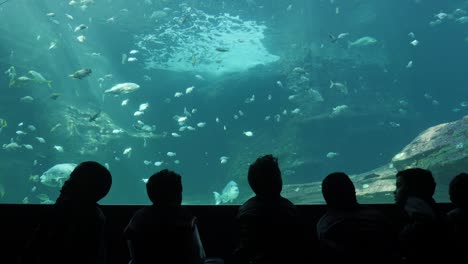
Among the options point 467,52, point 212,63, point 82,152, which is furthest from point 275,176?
point 467,52

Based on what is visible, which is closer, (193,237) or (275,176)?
(193,237)

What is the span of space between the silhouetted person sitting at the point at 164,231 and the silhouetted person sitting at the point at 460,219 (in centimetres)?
172

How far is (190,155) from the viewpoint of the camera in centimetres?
2645

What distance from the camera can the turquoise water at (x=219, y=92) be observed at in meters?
Result: 21.8

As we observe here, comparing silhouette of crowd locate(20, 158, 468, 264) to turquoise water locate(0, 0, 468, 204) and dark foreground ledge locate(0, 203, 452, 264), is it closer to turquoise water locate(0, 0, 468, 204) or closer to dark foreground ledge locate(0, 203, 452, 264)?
dark foreground ledge locate(0, 203, 452, 264)

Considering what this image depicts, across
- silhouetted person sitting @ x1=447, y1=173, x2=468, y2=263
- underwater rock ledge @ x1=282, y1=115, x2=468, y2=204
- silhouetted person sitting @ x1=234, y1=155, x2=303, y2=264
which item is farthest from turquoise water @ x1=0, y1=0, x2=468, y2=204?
silhouetted person sitting @ x1=447, y1=173, x2=468, y2=263

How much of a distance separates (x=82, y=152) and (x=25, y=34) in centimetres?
1019

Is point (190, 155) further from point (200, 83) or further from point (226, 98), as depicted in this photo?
point (200, 83)

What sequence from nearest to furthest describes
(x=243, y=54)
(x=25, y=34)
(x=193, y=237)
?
(x=193, y=237) < (x=25, y=34) < (x=243, y=54)

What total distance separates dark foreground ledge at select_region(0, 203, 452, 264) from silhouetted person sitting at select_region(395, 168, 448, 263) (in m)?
0.60

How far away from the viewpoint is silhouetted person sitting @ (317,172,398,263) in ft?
6.64

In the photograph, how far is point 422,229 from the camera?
2146 mm

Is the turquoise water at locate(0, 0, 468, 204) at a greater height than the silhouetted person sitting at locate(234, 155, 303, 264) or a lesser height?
greater

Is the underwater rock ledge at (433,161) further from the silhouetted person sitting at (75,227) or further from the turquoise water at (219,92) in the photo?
the silhouetted person sitting at (75,227)
